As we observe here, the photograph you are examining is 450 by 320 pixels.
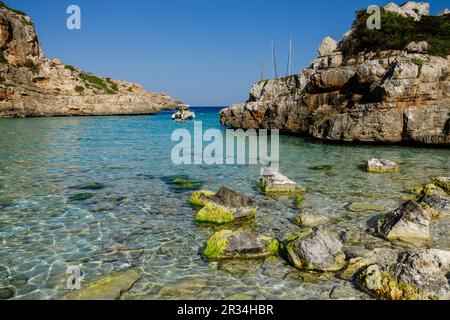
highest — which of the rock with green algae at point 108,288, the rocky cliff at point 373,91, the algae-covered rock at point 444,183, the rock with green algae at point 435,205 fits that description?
the rocky cliff at point 373,91

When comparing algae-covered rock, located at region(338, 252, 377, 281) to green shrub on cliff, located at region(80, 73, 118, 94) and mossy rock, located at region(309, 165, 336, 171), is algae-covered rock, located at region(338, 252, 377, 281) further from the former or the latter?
green shrub on cliff, located at region(80, 73, 118, 94)

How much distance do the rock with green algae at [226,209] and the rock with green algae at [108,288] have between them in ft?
11.2

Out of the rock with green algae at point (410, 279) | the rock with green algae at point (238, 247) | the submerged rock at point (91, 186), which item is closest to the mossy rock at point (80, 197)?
the submerged rock at point (91, 186)

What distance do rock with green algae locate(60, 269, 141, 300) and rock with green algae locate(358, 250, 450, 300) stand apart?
4.38 meters

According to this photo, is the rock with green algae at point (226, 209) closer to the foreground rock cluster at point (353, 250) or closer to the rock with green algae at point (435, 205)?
the foreground rock cluster at point (353, 250)

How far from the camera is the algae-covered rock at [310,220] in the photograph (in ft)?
30.2

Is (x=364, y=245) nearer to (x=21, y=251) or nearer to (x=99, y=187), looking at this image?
(x=21, y=251)

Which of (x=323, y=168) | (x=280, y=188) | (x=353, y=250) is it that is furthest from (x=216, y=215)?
(x=323, y=168)

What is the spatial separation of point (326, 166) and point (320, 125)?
13.9 meters

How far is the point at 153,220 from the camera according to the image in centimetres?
966

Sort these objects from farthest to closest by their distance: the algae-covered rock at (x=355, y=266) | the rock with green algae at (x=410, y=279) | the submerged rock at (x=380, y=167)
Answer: the submerged rock at (x=380, y=167)
the algae-covered rock at (x=355, y=266)
the rock with green algae at (x=410, y=279)

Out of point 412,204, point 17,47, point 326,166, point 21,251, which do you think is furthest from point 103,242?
point 17,47

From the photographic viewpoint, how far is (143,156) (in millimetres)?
22312
